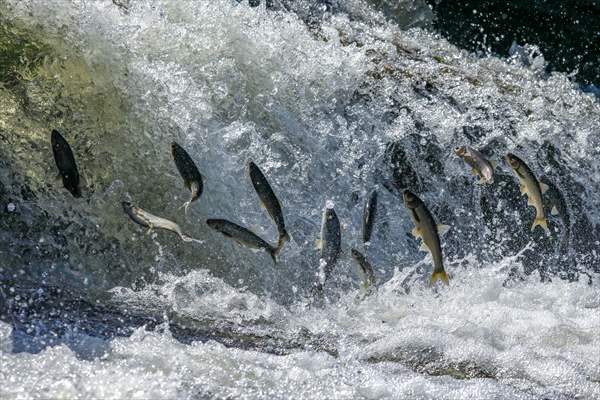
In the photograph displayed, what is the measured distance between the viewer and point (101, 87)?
5.24 meters

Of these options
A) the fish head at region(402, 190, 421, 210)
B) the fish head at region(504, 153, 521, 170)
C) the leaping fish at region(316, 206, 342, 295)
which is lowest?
the leaping fish at region(316, 206, 342, 295)

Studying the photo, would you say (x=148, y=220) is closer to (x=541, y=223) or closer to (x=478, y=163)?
(x=478, y=163)

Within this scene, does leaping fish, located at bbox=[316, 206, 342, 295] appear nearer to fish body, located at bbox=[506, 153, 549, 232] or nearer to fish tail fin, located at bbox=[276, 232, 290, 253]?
fish tail fin, located at bbox=[276, 232, 290, 253]

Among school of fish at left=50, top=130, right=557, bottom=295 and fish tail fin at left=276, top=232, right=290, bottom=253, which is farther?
fish tail fin at left=276, top=232, right=290, bottom=253

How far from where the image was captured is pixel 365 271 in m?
5.30

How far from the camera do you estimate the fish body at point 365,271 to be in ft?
17.2

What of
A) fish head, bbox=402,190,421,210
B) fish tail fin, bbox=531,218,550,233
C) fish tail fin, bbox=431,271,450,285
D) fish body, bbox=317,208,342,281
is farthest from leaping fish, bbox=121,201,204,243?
fish tail fin, bbox=531,218,550,233

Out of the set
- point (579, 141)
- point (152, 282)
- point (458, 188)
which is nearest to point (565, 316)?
point (458, 188)

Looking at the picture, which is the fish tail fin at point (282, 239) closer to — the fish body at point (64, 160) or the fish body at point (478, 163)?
the fish body at point (64, 160)

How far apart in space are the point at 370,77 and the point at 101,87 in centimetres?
166

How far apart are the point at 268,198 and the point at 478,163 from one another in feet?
4.19

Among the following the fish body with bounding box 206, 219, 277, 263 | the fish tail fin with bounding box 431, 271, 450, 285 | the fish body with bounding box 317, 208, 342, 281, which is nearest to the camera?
the fish body with bounding box 206, 219, 277, 263

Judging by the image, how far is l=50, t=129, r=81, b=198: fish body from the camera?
15.2 ft

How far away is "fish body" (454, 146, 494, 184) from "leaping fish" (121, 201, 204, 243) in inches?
64.4
